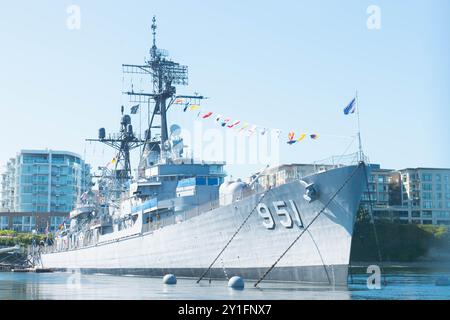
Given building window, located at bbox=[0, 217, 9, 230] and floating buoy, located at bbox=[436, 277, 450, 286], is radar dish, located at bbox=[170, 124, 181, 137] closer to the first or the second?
floating buoy, located at bbox=[436, 277, 450, 286]

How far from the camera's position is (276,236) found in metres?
20.3

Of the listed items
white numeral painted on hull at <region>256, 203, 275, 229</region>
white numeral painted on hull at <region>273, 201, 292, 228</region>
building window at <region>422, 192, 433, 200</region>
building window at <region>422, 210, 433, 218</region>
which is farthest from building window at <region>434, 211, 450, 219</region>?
white numeral painted on hull at <region>273, 201, 292, 228</region>

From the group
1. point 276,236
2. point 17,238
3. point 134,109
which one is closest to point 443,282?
point 276,236

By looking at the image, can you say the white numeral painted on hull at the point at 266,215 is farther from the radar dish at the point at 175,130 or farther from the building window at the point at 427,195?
the building window at the point at 427,195

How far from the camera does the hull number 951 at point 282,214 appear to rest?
773 inches

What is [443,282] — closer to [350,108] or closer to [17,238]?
[350,108]

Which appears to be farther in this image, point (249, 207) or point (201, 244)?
point (201, 244)

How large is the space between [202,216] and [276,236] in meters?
4.00

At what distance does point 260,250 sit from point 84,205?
22.8 meters

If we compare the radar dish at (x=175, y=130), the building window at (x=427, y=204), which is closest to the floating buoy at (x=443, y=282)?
the radar dish at (x=175, y=130)

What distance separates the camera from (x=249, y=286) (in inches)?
781

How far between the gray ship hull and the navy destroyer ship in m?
0.03
